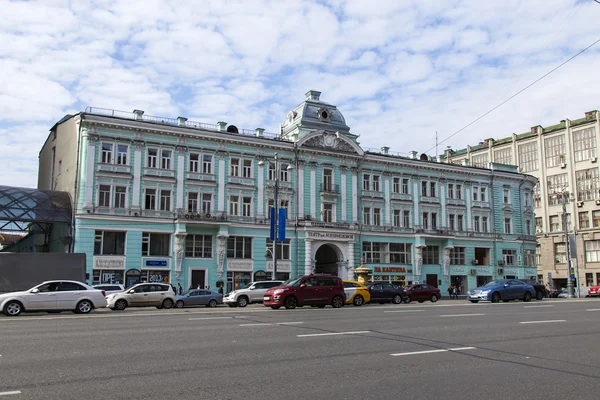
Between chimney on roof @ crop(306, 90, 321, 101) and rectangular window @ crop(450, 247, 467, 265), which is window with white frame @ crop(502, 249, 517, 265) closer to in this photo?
rectangular window @ crop(450, 247, 467, 265)

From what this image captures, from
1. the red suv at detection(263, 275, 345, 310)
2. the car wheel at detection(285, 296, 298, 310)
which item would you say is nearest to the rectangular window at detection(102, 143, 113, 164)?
the red suv at detection(263, 275, 345, 310)

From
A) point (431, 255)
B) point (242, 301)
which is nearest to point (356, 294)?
point (242, 301)

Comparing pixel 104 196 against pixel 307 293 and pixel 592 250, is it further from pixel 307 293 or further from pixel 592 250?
pixel 592 250

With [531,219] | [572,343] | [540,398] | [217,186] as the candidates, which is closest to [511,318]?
[572,343]

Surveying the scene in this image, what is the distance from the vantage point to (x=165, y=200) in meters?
41.7

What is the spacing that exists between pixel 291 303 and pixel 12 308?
458 inches

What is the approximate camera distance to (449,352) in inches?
411

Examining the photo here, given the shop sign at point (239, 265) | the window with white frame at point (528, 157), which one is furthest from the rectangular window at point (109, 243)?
the window with white frame at point (528, 157)

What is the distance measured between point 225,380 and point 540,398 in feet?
14.0

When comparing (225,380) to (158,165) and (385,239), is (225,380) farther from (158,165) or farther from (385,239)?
(385,239)

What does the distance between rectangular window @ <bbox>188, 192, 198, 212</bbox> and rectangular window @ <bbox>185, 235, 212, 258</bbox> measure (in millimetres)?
2175

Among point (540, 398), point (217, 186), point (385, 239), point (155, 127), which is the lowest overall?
point (540, 398)

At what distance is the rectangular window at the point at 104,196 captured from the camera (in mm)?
39156

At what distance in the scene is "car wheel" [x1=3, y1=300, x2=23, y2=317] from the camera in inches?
857
